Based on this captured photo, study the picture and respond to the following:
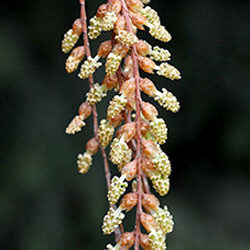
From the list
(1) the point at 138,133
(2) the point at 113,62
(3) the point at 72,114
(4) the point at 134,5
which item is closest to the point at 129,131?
(1) the point at 138,133

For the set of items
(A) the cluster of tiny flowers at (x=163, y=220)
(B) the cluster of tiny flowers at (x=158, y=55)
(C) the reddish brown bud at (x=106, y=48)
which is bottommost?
(A) the cluster of tiny flowers at (x=163, y=220)

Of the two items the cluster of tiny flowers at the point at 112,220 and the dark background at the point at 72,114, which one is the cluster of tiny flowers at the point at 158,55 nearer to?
the cluster of tiny flowers at the point at 112,220

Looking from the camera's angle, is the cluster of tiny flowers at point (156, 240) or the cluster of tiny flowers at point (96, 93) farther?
the cluster of tiny flowers at point (96, 93)

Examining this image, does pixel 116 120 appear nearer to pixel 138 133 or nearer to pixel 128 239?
pixel 138 133

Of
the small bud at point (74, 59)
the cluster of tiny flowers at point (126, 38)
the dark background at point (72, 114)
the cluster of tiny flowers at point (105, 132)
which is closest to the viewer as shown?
the cluster of tiny flowers at point (126, 38)

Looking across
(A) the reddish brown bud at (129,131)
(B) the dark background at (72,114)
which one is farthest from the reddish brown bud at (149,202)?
(B) the dark background at (72,114)

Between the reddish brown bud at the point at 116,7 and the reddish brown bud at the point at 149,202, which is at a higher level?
the reddish brown bud at the point at 116,7
